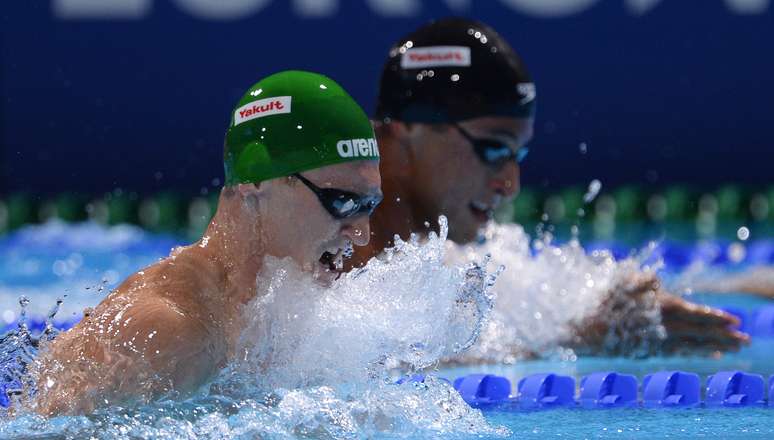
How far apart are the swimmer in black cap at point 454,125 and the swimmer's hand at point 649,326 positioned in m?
0.50

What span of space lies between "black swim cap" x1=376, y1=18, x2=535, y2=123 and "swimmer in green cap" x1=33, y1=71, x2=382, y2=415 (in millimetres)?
1279

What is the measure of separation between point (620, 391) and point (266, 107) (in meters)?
1.30

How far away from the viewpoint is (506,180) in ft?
13.2

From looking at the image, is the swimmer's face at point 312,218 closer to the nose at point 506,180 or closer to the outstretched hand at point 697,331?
the nose at point 506,180

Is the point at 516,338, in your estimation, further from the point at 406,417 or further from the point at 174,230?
the point at 174,230

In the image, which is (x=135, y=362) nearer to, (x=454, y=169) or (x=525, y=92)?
(x=454, y=169)

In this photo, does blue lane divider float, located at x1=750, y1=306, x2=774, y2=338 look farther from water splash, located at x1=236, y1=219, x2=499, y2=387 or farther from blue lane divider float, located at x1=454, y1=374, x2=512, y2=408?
water splash, located at x1=236, y1=219, x2=499, y2=387

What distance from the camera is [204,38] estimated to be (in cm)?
801

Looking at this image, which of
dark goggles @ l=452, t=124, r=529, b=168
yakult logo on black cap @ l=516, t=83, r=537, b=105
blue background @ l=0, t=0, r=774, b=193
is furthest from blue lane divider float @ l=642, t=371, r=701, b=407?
blue background @ l=0, t=0, r=774, b=193

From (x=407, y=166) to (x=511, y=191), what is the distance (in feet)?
1.11

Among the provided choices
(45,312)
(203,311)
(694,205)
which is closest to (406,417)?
(203,311)

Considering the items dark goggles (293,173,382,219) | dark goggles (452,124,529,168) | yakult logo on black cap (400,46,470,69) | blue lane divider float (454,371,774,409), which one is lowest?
blue lane divider float (454,371,774,409)

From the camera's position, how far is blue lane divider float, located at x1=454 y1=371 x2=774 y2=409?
3342 mm

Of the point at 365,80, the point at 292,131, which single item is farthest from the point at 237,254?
the point at 365,80
